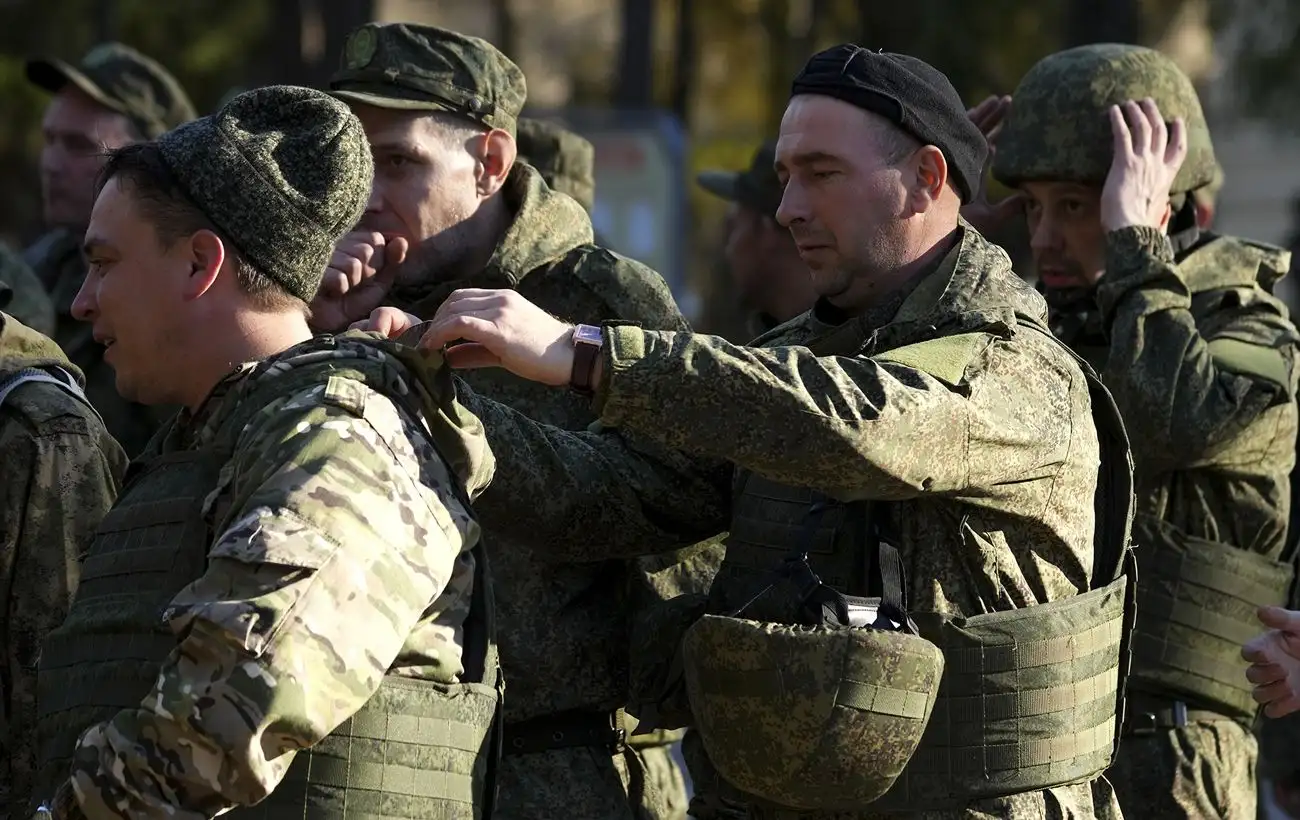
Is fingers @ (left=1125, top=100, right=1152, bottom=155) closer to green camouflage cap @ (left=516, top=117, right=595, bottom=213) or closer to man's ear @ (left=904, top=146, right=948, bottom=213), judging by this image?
man's ear @ (left=904, top=146, right=948, bottom=213)

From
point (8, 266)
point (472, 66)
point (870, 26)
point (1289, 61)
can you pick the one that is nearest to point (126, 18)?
point (870, 26)

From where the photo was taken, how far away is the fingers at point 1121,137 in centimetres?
605

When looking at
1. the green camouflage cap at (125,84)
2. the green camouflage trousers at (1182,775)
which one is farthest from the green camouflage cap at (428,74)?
the green camouflage cap at (125,84)

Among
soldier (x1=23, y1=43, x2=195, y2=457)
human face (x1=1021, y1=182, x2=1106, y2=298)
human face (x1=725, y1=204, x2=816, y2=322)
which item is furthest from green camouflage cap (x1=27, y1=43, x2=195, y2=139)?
human face (x1=1021, y1=182, x2=1106, y2=298)

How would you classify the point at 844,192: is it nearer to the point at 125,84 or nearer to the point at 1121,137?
the point at 1121,137

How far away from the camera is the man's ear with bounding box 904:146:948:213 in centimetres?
454

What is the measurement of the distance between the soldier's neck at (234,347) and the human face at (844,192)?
3.98 feet

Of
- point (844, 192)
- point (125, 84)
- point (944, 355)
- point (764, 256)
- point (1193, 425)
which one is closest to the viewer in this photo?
point (944, 355)

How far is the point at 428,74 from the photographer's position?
5.74 m

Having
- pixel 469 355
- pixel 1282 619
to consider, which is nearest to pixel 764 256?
pixel 1282 619

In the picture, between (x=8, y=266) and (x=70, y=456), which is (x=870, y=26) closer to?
(x=8, y=266)

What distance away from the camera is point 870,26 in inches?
598

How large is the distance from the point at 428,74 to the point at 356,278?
2.47 feet

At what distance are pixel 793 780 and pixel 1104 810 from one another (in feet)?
2.83
